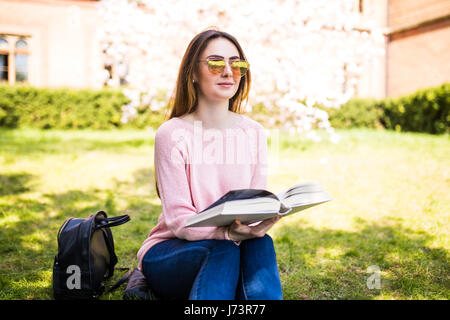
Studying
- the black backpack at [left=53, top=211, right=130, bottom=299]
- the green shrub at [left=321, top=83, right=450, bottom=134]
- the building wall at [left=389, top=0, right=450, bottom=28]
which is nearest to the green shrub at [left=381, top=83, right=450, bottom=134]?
the green shrub at [left=321, top=83, right=450, bottom=134]

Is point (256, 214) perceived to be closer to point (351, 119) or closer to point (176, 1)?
point (176, 1)

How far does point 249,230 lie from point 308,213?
271cm

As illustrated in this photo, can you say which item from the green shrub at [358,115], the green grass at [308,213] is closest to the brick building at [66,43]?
the green shrub at [358,115]

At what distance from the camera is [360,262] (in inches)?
121

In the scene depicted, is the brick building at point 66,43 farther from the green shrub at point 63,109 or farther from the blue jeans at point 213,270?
the blue jeans at point 213,270

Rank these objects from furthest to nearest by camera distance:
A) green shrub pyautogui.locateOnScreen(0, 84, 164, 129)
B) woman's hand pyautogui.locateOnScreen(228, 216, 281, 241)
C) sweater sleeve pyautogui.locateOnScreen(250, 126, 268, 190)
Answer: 1. green shrub pyautogui.locateOnScreen(0, 84, 164, 129)
2. sweater sleeve pyautogui.locateOnScreen(250, 126, 268, 190)
3. woman's hand pyautogui.locateOnScreen(228, 216, 281, 241)

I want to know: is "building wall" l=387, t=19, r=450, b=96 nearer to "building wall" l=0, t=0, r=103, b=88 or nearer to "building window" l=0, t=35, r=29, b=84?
"building wall" l=0, t=0, r=103, b=88

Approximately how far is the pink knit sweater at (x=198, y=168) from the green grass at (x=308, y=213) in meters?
0.84

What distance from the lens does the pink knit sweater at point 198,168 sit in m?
1.92

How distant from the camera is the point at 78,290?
2219 millimetres

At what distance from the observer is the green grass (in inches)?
107

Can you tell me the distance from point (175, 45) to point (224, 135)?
222 inches

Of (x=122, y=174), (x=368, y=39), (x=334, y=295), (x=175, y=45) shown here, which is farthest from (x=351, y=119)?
(x=334, y=295)

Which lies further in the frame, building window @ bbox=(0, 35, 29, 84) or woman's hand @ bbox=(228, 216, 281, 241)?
building window @ bbox=(0, 35, 29, 84)
